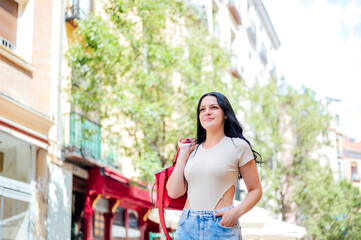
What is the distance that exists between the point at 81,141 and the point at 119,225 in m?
4.44

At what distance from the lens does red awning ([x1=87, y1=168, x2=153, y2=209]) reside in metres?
15.7

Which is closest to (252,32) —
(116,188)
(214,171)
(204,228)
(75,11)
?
(116,188)

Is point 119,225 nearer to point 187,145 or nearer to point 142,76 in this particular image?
point 142,76

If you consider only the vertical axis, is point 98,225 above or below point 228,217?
above

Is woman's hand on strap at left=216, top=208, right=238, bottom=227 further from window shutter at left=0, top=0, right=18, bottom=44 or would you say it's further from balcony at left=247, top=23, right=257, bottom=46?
balcony at left=247, top=23, right=257, bottom=46

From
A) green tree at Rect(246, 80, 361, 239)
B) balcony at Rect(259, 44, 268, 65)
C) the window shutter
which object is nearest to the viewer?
the window shutter

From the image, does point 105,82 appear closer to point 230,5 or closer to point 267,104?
point 267,104

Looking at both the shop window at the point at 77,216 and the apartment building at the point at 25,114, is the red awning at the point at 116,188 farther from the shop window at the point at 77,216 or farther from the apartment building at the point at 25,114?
the apartment building at the point at 25,114

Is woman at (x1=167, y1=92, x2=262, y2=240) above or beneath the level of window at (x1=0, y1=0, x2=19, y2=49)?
beneath

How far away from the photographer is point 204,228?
3346 millimetres

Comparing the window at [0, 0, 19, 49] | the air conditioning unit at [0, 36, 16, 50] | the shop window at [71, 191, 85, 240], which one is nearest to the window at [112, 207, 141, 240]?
the shop window at [71, 191, 85, 240]

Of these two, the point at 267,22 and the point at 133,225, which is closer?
the point at 133,225

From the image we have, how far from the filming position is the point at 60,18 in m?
14.5

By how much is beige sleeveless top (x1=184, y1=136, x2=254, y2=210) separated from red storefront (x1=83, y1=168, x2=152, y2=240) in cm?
1066
